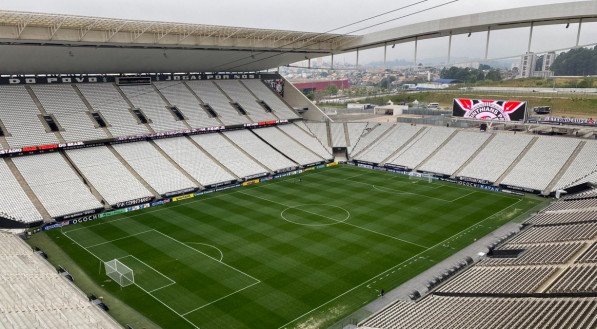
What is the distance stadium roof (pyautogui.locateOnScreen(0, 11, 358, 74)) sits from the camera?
125 ft

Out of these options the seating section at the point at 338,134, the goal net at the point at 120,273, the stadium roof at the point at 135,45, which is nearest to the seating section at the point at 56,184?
the stadium roof at the point at 135,45

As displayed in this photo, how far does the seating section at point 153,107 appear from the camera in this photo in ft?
170

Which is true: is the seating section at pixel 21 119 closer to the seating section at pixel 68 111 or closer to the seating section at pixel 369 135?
the seating section at pixel 68 111

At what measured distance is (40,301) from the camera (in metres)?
20.8

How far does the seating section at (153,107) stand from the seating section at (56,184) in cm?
1241

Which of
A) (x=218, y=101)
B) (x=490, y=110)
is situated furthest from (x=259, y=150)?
(x=490, y=110)

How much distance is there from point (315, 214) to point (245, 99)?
30747 millimetres

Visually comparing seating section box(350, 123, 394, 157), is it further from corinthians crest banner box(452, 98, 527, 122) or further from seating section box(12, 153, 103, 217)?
seating section box(12, 153, 103, 217)

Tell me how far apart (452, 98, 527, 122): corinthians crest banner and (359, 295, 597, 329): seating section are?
3800 centimetres

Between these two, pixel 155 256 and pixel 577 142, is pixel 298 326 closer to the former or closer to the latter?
pixel 155 256

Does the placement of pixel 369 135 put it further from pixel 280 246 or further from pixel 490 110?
pixel 280 246

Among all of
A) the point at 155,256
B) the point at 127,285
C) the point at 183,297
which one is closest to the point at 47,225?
the point at 155,256

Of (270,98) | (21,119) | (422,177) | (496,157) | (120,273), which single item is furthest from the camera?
(270,98)

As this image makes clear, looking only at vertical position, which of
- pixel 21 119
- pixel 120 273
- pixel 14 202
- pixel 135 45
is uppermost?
pixel 135 45
